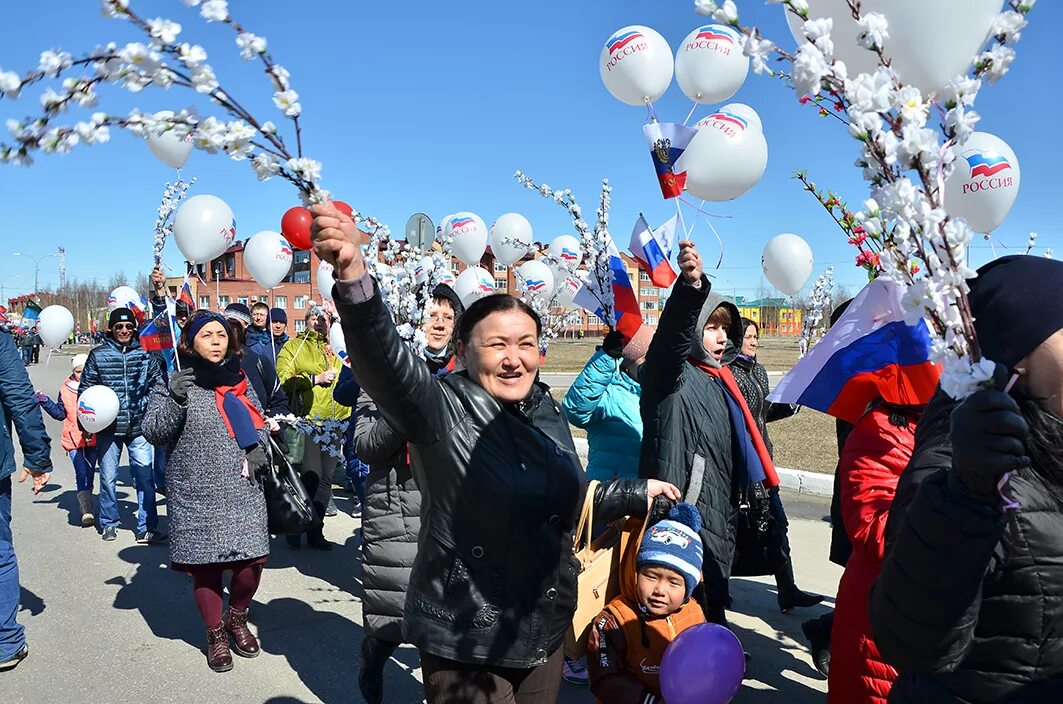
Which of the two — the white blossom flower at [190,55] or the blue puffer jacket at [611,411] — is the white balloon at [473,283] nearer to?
the blue puffer jacket at [611,411]

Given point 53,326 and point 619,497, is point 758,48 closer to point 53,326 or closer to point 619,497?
point 619,497

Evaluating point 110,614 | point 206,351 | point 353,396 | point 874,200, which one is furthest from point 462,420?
point 110,614

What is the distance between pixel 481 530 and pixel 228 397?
111 inches

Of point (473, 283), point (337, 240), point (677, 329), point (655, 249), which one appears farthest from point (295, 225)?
point (337, 240)

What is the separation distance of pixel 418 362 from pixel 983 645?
1.38m

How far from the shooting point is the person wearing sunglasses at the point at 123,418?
6711 mm

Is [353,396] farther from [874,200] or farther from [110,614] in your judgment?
[874,200]

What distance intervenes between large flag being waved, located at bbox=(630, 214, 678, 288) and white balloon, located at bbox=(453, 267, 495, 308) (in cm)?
282

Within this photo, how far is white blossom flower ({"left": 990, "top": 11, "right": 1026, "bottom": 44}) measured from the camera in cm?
120

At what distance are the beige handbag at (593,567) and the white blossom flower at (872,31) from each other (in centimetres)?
190

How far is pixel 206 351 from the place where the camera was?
168 inches

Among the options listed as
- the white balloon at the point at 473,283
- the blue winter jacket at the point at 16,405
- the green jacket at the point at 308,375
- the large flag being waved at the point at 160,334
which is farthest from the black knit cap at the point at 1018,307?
the green jacket at the point at 308,375

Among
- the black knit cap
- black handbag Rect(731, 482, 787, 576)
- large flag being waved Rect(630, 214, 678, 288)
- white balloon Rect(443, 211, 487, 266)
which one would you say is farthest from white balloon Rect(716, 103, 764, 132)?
white balloon Rect(443, 211, 487, 266)

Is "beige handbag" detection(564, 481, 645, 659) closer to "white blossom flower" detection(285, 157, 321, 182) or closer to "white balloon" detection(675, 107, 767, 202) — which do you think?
"white blossom flower" detection(285, 157, 321, 182)
